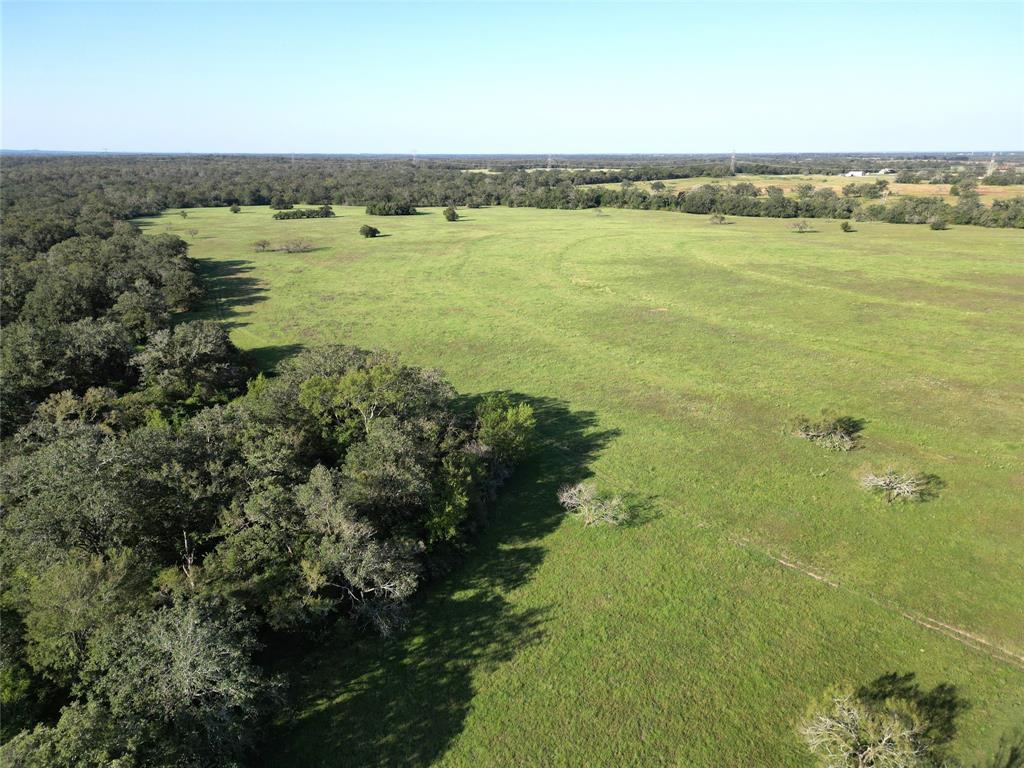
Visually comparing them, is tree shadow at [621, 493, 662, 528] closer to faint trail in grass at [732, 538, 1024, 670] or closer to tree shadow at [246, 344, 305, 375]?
faint trail in grass at [732, 538, 1024, 670]

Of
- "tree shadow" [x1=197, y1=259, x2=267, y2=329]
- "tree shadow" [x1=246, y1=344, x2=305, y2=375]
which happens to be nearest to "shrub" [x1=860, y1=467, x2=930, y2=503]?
"tree shadow" [x1=246, y1=344, x2=305, y2=375]

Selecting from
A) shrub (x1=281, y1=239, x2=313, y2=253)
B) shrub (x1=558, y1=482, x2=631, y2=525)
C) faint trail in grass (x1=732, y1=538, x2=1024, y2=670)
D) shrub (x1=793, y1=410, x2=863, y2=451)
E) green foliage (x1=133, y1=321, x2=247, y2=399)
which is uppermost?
shrub (x1=281, y1=239, x2=313, y2=253)

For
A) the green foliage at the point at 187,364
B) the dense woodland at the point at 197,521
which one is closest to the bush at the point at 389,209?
the dense woodland at the point at 197,521

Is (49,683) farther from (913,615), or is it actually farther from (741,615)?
(913,615)

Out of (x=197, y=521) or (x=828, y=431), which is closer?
(x=197, y=521)

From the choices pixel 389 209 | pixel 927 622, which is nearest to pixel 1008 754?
pixel 927 622

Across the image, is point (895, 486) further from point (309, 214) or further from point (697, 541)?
point (309, 214)

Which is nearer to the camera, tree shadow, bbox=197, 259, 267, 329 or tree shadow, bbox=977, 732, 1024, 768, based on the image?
tree shadow, bbox=977, 732, 1024, 768
